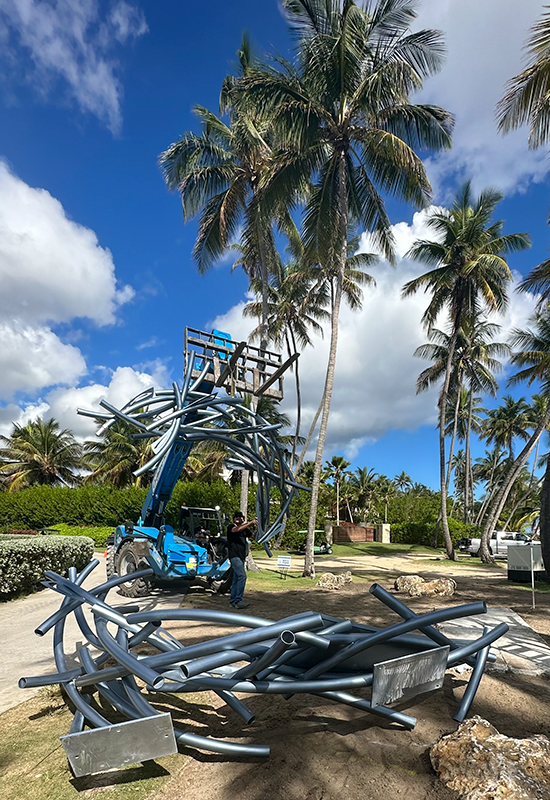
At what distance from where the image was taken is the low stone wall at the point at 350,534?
120 feet

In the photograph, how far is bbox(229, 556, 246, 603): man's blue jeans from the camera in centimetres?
815

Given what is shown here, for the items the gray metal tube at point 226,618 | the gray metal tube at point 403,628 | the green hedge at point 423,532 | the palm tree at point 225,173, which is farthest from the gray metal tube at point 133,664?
the green hedge at point 423,532

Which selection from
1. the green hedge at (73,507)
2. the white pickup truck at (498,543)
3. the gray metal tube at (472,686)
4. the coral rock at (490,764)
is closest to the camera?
the coral rock at (490,764)

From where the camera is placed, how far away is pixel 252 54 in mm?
17781

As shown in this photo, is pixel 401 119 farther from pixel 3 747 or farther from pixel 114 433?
pixel 114 433

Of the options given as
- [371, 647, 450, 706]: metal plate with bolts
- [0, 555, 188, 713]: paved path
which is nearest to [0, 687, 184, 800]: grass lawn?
[0, 555, 188, 713]: paved path

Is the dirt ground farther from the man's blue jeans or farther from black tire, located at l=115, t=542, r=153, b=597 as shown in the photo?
black tire, located at l=115, t=542, r=153, b=597

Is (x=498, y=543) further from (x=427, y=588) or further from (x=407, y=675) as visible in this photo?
(x=407, y=675)

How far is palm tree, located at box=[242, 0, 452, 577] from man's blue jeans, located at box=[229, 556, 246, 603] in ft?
19.7

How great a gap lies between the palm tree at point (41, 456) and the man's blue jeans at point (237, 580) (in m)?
32.2

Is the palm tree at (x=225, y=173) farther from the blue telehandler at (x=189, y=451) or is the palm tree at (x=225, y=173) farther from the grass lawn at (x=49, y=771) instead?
the grass lawn at (x=49, y=771)

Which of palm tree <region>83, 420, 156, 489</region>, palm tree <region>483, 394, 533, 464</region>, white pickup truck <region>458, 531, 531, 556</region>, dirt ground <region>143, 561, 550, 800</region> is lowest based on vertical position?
dirt ground <region>143, 561, 550, 800</region>

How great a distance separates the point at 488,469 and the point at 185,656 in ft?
192

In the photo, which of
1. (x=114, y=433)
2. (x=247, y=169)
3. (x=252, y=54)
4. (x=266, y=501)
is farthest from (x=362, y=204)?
(x=114, y=433)
